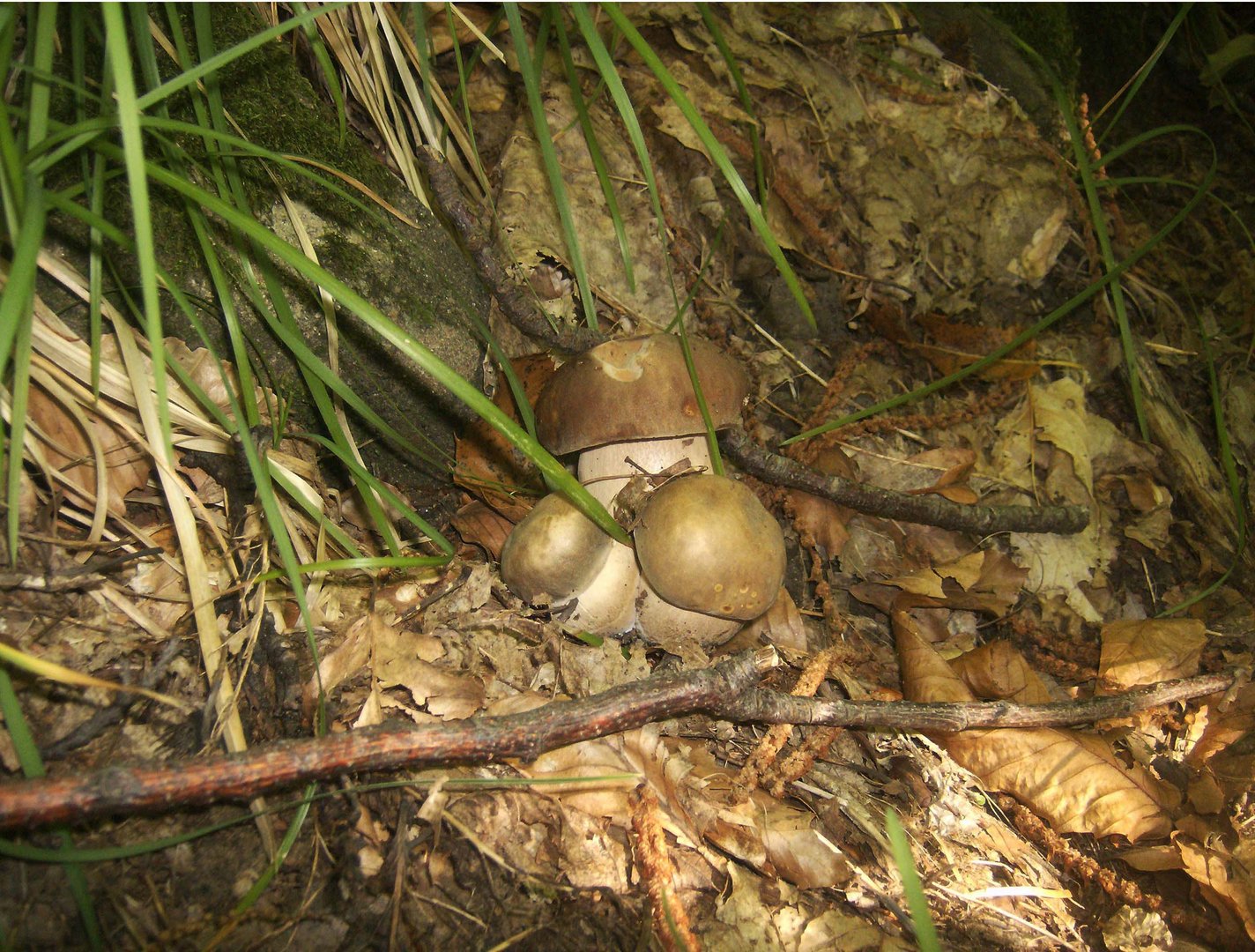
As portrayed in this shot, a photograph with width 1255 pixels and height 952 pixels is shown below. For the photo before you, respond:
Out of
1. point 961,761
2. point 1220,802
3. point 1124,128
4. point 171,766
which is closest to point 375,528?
point 171,766

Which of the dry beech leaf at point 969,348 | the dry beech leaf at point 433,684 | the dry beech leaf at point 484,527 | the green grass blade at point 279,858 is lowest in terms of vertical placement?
the dry beech leaf at point 969,348

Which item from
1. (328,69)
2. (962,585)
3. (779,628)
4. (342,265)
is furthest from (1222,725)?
(328,69)

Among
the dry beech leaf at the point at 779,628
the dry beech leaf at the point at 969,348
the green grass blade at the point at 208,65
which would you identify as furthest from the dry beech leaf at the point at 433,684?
the dry beech leaf at the point at 969,348

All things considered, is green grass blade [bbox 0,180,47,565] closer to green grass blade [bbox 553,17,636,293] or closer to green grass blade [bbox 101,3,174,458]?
green grass blade [bbox 101,3,174,458]

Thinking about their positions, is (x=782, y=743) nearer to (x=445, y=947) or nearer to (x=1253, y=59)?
(x=445, y=947)

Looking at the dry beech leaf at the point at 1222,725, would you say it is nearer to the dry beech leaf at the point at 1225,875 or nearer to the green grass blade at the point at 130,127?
the dry beech leaf at the point at 1225,875

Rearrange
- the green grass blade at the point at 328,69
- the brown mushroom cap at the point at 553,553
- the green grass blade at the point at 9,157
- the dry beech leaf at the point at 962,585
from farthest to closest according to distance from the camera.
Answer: the dry beech leaf at the point at 962,585 < the brown mushroom cap at the point at 553,553 < the green grass blade at the point at 328,69 < the green grass blade at the point at 9,157
